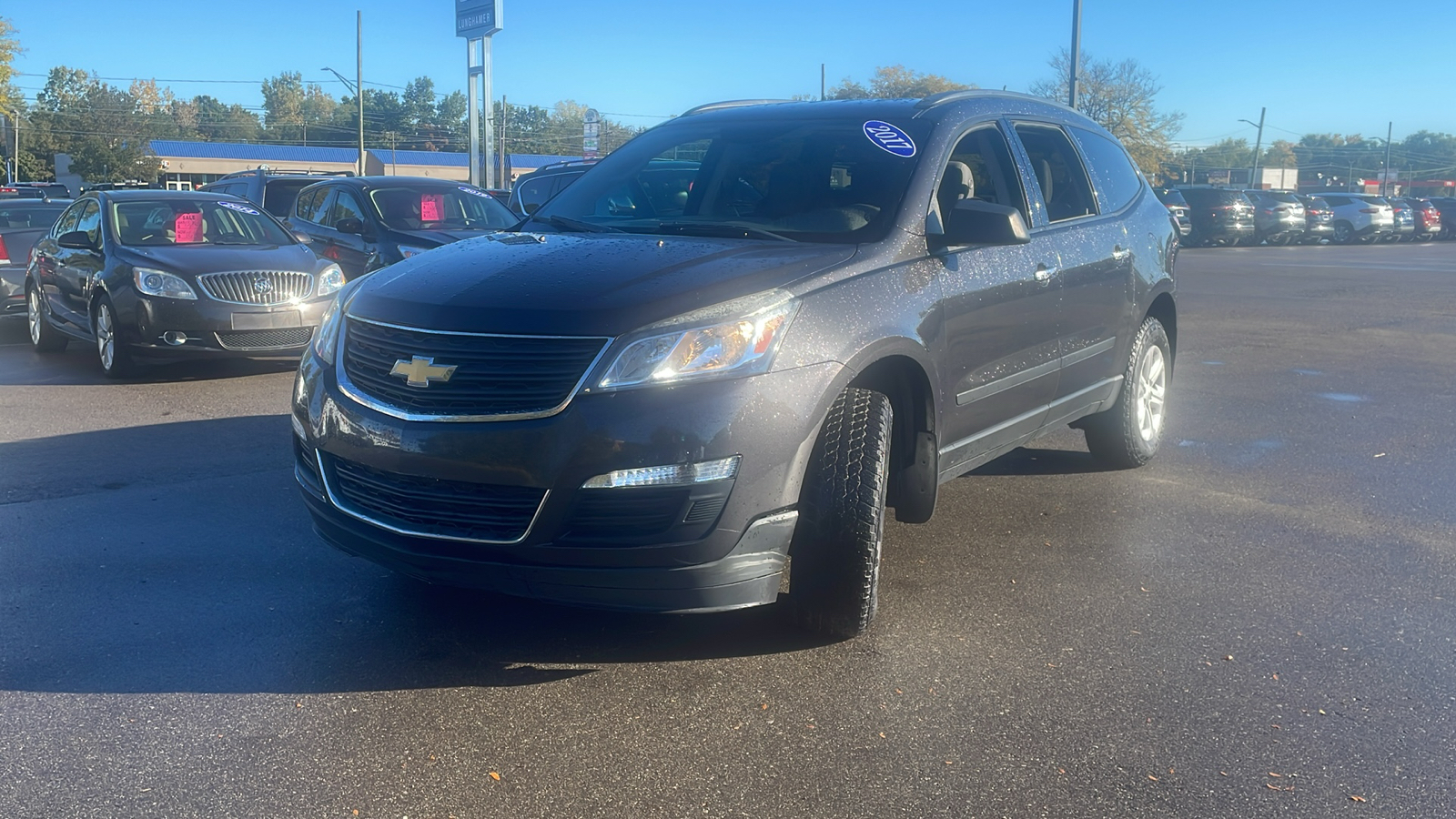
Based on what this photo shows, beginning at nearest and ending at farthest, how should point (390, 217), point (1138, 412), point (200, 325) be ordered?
1. point (1138, 412)
2. point (200, 325)
3. point (390, 217)

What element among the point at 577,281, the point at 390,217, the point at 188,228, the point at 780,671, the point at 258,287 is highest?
the point at 390,217

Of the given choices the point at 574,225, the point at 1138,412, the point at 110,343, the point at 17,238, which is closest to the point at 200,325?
the point at 110,343

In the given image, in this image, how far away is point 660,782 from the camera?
9.73 feet

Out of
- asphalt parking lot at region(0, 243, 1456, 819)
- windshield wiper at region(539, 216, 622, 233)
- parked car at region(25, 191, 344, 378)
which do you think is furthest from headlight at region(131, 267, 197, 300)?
windshield wiper at region(539, 216, 622, 233)

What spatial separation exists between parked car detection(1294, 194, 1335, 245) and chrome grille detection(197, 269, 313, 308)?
3465cm

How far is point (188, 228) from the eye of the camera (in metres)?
10.3

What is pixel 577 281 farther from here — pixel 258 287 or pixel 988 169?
pixel 258 287

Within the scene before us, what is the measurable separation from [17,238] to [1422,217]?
43.2m

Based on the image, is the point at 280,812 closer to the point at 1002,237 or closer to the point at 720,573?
the point at 720,573

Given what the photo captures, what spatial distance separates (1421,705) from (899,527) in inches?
86.7

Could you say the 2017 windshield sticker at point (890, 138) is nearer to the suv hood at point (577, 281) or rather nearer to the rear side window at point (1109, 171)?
the suv hood at point (577, 281)

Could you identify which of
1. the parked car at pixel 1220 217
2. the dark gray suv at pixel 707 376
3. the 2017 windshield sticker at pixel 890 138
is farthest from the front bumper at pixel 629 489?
the parked car at pixel 1220 217

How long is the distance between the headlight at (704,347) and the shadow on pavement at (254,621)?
94 centimetres

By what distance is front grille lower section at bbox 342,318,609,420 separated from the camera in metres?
3.34
